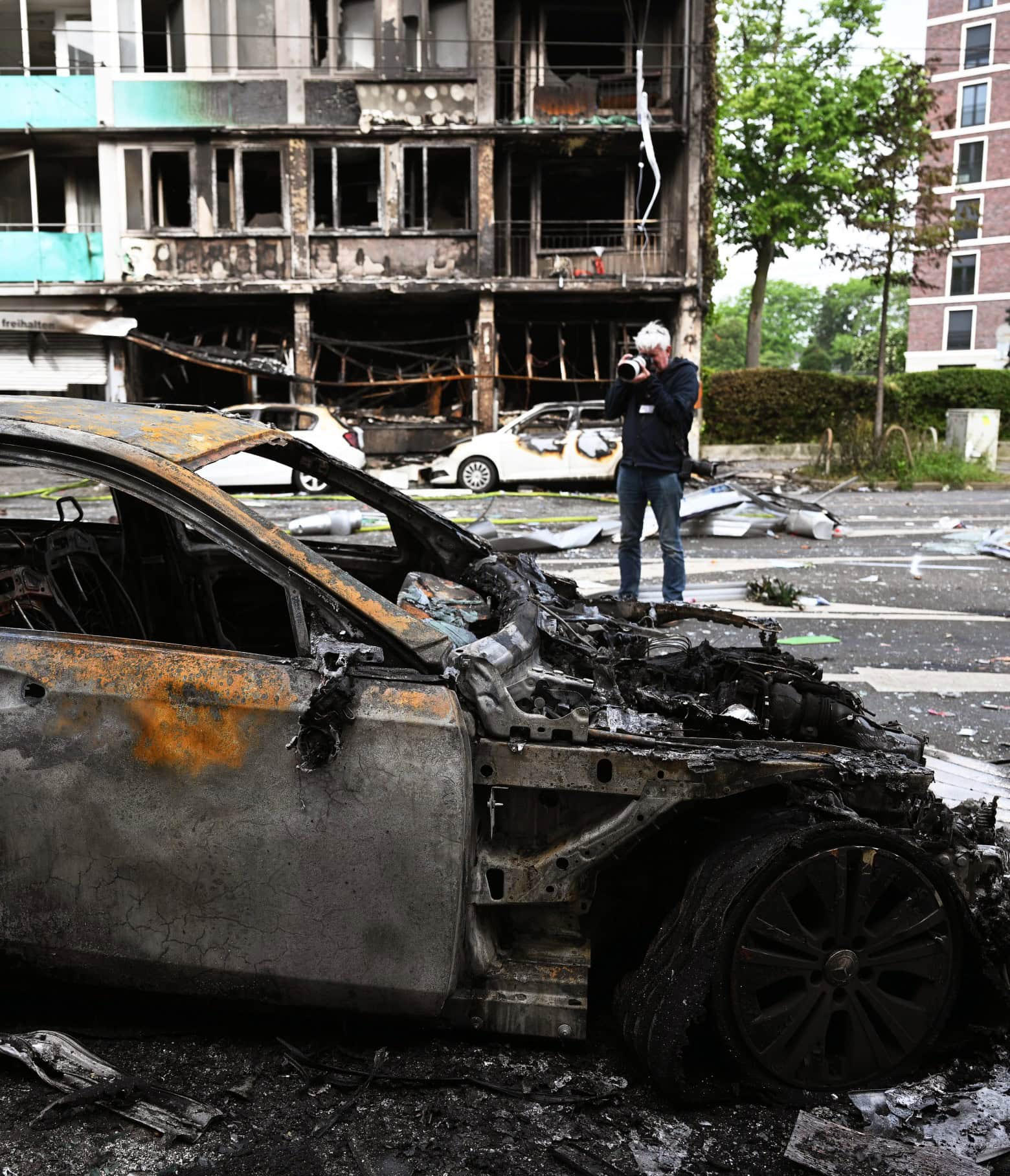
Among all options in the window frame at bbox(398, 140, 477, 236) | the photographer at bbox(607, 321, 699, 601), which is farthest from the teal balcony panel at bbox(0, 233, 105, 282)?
the photographer at bbox(607, 321, 699, 601)

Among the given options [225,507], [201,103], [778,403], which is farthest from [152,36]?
[225,507]

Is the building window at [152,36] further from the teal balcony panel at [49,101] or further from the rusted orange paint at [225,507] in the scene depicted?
the rusted orange paint at [225,507]

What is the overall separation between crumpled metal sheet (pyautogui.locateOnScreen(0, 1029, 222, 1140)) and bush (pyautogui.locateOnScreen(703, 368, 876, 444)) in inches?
1045

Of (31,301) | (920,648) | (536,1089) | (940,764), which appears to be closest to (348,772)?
(536,1089)

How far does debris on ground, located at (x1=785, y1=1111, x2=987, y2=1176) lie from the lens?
87.9 inches

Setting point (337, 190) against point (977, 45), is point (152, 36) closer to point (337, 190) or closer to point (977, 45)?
point (337, 190)

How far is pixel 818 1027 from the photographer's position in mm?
2488

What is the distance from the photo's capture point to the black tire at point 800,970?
2.44 metres

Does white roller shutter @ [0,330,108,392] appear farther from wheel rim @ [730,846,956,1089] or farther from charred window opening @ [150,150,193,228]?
wheel rim @ [730,846,956,1089]

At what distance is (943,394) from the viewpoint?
2886cm

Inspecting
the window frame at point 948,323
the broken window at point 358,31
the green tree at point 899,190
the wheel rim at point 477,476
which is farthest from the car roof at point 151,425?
the window frame at point 948,323

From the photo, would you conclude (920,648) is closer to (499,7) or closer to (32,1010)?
(32,1010)

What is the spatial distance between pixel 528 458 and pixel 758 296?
19.9 m

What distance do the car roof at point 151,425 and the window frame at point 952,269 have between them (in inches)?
Answer: 2161
